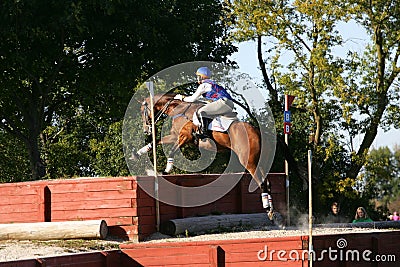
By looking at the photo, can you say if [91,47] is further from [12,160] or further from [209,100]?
[12,160]

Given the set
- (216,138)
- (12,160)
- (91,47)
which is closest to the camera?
(216,138)

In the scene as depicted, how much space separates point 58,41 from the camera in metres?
22.1

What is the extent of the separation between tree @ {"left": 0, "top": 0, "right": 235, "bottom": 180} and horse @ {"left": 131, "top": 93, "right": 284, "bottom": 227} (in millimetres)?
5172

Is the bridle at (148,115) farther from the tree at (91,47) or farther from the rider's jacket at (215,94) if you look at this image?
the tree at (91,47)

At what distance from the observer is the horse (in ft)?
47.2

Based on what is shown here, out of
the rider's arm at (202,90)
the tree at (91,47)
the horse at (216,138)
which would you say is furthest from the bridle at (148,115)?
the tree at (91,47)

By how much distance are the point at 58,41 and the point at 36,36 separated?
147 cm

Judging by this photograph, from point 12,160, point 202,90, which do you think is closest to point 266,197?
point 202,90

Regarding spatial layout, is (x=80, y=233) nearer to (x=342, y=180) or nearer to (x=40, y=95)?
(x=40, y=95)

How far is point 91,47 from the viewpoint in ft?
73.9

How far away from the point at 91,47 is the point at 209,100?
8572mm

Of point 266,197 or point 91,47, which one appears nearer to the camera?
point 266,197

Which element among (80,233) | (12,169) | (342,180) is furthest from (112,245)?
(12,169)

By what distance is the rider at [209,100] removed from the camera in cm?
1454
